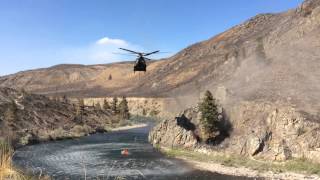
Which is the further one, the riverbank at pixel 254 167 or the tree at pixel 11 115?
the tree at pixel 11 115

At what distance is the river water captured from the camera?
133 feet

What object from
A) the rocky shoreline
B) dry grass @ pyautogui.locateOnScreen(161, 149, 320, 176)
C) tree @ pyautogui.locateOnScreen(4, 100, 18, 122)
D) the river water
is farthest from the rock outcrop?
tree @ pyautogui.locateOnScreen(4, 100, 18, 122)

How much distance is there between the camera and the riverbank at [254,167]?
135 ft

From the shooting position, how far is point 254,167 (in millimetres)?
44438

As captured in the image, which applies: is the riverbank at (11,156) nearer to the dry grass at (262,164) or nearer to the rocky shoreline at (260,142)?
the rocky shoreline at (260,142)

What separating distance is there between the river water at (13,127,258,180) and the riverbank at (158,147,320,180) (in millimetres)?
1909

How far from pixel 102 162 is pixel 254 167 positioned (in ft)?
52.2

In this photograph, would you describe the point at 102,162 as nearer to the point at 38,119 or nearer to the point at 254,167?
the point at 254,167

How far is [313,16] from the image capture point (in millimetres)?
83750

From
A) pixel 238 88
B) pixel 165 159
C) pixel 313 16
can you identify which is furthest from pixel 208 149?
pixel 313 16

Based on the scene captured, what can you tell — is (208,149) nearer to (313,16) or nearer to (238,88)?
(238,88)

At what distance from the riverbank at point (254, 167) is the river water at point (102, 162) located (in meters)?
1.91

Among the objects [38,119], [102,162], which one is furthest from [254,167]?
[38,119]

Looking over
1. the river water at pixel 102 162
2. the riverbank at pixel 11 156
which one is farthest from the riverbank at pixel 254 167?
the riverbank at pixel 11 156
